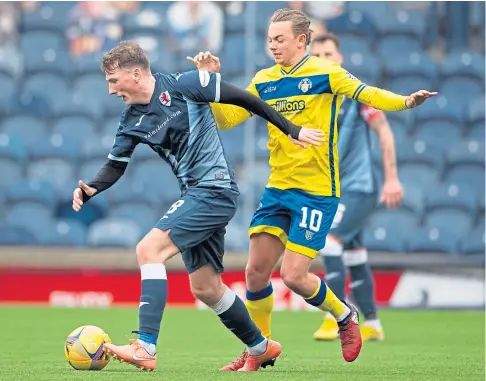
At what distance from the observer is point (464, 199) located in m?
13.6

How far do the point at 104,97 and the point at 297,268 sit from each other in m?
8.66

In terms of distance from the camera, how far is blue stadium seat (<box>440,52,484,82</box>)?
48.3ft

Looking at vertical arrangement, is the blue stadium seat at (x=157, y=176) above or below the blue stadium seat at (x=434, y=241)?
above

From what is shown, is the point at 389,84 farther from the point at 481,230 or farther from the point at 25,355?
the point at 25,355

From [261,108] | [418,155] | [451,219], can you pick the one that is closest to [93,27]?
[418,155]

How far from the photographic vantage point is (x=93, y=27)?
1525 centimetres

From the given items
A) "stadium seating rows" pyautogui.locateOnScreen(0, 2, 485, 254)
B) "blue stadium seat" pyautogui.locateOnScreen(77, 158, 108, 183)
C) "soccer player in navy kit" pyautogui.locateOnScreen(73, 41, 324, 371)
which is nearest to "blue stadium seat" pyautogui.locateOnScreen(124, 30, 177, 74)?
"stadium seating rows" pyautogui.locateOnScreen(0, 2, 485, 254)

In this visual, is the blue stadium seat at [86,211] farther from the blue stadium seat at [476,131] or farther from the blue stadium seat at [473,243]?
the blue stadium seat at [476,131]

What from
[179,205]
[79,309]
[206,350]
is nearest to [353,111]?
[206,350]

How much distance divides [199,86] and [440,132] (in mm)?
8835

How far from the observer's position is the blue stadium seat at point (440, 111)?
1446cm

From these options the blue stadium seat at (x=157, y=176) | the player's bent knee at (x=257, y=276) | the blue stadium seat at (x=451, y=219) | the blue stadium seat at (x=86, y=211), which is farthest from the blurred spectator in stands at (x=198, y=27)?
the player's bent knee at (x=257, y=276)

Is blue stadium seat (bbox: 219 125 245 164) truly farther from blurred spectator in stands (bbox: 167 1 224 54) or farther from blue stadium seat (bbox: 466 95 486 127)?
blue stadium seat (bbox: 466 95 486 127)

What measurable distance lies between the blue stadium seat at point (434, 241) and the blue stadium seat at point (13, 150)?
15.9 ft
